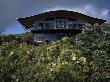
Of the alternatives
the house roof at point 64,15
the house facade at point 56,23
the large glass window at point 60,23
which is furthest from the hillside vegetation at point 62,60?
the house roof at point 64,15

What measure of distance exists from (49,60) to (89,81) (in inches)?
183

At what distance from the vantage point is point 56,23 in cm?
6575

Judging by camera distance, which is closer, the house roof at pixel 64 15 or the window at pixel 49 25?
the window at pixel 49 25

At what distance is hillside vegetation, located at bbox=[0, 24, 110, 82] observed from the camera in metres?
35.9

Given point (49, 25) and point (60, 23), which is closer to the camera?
point (49, 25)

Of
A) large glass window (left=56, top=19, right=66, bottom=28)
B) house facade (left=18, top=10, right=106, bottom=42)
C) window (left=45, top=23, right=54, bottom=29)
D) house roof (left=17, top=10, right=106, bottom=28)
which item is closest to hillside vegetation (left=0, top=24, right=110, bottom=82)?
house facade (left=18, top=10, right=106, bottom=42)

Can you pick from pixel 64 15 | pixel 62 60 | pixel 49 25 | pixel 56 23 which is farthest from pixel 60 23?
pixel 62 60

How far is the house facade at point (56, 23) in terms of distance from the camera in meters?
63.8

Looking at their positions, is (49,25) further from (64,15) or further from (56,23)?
(64,15)

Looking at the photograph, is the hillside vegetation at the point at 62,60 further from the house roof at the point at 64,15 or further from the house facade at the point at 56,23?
the house roof at the point at 64,15

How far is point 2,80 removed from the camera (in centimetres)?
3628

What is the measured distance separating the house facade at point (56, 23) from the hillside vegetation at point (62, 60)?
73.1 ft

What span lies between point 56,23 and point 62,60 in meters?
28.6

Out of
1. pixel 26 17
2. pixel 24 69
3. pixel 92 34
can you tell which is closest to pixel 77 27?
pixel 26 17
